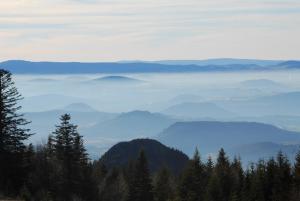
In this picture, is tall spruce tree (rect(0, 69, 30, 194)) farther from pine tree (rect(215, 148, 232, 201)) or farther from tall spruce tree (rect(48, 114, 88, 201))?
pine tree (rect(215, 148, 232, 201))

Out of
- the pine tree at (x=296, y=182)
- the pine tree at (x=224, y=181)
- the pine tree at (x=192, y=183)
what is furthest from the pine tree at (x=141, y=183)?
the pine tree at (x=296, y=182)

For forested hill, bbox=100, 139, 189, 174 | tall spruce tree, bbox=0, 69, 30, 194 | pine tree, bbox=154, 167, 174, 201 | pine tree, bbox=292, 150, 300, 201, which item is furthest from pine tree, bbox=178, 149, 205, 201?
forested hill, bbox=100, 139, 189, 174

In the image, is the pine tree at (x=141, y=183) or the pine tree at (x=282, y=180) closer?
the pine tree at (x=282, y=180)

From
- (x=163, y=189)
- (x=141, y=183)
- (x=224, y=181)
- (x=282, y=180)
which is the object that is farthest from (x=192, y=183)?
(x=163, y=189)

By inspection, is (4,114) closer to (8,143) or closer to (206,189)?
(8,143)

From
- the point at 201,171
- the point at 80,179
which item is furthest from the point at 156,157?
the point at 80,179

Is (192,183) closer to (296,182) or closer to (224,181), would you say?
(224,181)

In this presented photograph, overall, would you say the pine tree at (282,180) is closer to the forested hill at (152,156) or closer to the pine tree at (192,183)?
the pine tree at (192,183)
